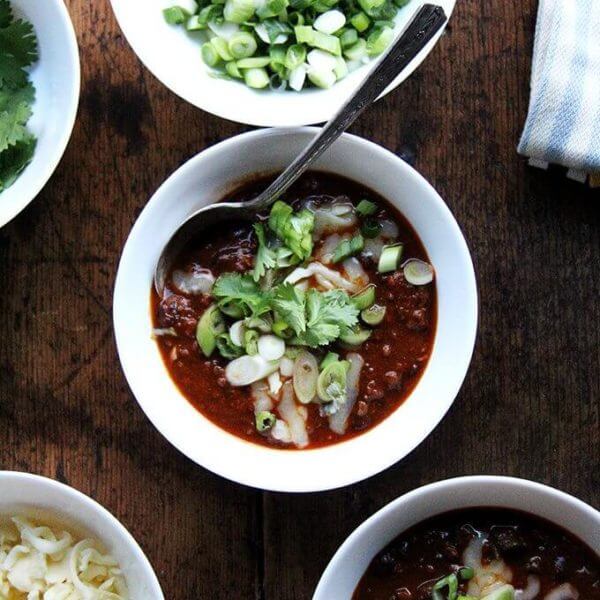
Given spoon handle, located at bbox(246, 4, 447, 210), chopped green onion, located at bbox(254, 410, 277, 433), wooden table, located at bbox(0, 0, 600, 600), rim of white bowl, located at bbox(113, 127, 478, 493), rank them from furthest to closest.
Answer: wooden table, located at bbox(0, 0, 600, 600)
chopped green onion, located at bbox(254, 410, 277, 433)
rim of white bowl, located at bbox(113, 127, 478, 493)
spoon handle, located at bbox(246, 4, 447, 210)

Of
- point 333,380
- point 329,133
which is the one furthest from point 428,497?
point 329,133

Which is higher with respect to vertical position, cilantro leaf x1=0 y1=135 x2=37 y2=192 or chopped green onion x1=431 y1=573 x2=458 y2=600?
cilantro leaf x1=0 y1=135 x2=37 y2=192

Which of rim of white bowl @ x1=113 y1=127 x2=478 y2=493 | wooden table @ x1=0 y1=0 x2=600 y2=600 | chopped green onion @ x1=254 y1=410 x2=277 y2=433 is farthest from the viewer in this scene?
wooden table @ x1=0 y1=0 x2=600 y2=600

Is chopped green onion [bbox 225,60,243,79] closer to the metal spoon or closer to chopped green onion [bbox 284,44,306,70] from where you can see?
chopped green onion [bbox 284,44,306,70]

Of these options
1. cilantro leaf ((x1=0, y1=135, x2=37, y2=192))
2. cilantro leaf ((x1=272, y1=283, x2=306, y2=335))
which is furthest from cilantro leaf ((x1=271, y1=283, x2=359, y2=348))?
cilantro leaf ((x1=0, y1=135, x2=37, y2=192))

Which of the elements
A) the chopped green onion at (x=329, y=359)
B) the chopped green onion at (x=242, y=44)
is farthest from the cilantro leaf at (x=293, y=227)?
the chopped green onion at (x=242, y=44)

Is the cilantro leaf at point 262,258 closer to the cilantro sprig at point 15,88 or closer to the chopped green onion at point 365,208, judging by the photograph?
the chopped green onion at point 365,208

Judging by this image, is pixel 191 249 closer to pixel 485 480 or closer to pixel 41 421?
pixel 41 421

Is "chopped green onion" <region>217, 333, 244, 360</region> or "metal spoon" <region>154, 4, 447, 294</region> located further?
"chopped green onion" <region>217, 333, 244, 360</region>
